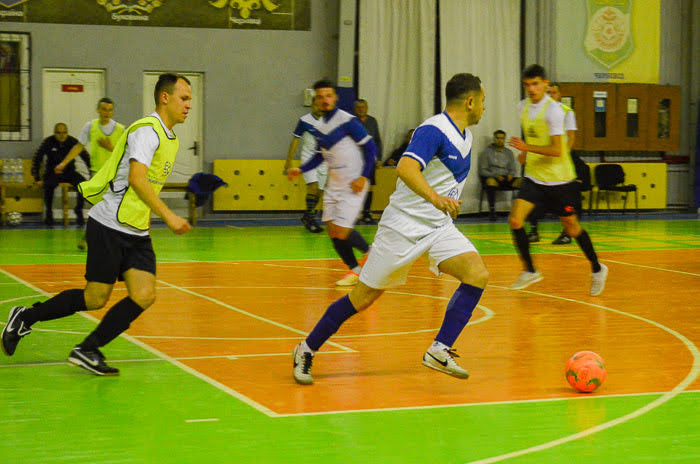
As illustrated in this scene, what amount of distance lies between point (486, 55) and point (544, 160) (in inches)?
512

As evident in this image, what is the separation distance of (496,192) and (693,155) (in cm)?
558

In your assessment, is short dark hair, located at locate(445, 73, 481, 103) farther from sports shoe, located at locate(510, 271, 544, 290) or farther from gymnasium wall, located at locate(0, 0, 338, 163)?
gymnasium wall, located at locate(0, 0, 338, 163)

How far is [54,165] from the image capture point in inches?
771

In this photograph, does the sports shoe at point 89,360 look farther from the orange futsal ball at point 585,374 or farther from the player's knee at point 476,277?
the orange futsal ball at point 585,374

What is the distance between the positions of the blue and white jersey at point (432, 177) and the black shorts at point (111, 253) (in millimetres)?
1527

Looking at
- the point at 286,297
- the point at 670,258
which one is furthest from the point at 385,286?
the point at 670,258

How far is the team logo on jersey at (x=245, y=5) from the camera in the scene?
21734 mm

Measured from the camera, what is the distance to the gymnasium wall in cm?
2094

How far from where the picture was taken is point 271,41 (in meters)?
22.2

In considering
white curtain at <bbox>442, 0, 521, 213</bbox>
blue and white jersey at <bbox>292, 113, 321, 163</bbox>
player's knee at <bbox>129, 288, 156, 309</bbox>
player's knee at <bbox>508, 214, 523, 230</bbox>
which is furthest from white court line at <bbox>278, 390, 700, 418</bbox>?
white curtain at <bbox>442, 0, 521, 213</bbox>

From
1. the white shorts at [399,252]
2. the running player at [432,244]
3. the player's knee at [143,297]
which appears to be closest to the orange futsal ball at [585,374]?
the running player at [432,244]

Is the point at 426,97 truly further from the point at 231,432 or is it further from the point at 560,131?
the point at 231,432

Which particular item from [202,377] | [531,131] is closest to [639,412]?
[202,377]

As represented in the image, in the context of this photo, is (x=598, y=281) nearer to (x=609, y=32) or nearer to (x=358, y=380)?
(x=358, y=380)
